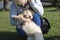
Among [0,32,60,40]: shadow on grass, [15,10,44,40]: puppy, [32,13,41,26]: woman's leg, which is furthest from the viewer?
[0,32,60,40]: shadow on grass

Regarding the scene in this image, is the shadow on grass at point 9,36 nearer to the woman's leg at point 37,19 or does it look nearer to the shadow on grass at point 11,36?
the shadow on grass at point 11,36

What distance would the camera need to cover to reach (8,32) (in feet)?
22.2

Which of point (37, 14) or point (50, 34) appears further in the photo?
point (50, 34)

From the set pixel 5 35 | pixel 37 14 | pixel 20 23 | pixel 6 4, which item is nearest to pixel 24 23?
pixel 20 23

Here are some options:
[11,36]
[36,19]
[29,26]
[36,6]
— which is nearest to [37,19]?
[36,19]

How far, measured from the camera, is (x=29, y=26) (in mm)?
4582

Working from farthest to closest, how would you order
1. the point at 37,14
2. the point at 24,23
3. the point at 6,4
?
the point at 6,4 < the point at 37,14 < the point at 24,23

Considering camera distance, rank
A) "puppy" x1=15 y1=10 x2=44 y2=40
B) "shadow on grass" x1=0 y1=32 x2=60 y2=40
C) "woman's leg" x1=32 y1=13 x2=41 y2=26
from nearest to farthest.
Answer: "puppy" x1=15 y1=10 x2=44 y2=40 < "woman's leg" x1=32 y1=13 x2=41 y2=26 < "shadow on grass" x1=0 y1=32 x2=60 y2=40

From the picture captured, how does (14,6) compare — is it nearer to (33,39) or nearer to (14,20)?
(14,20)

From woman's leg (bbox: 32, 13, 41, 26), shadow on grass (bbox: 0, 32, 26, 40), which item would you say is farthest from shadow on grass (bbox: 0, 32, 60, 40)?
woman's leg (bbox: 32, 13, 41, 26)

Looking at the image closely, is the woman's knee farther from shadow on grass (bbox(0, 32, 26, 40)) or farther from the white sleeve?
shadow on grass (bbox(0, 32, 26, 40))

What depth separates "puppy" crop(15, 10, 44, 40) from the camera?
4582 millimetres

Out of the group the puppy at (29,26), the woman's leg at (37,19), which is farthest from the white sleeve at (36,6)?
the puppy at (29,26)

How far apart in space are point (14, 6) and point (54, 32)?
6.53 feet
